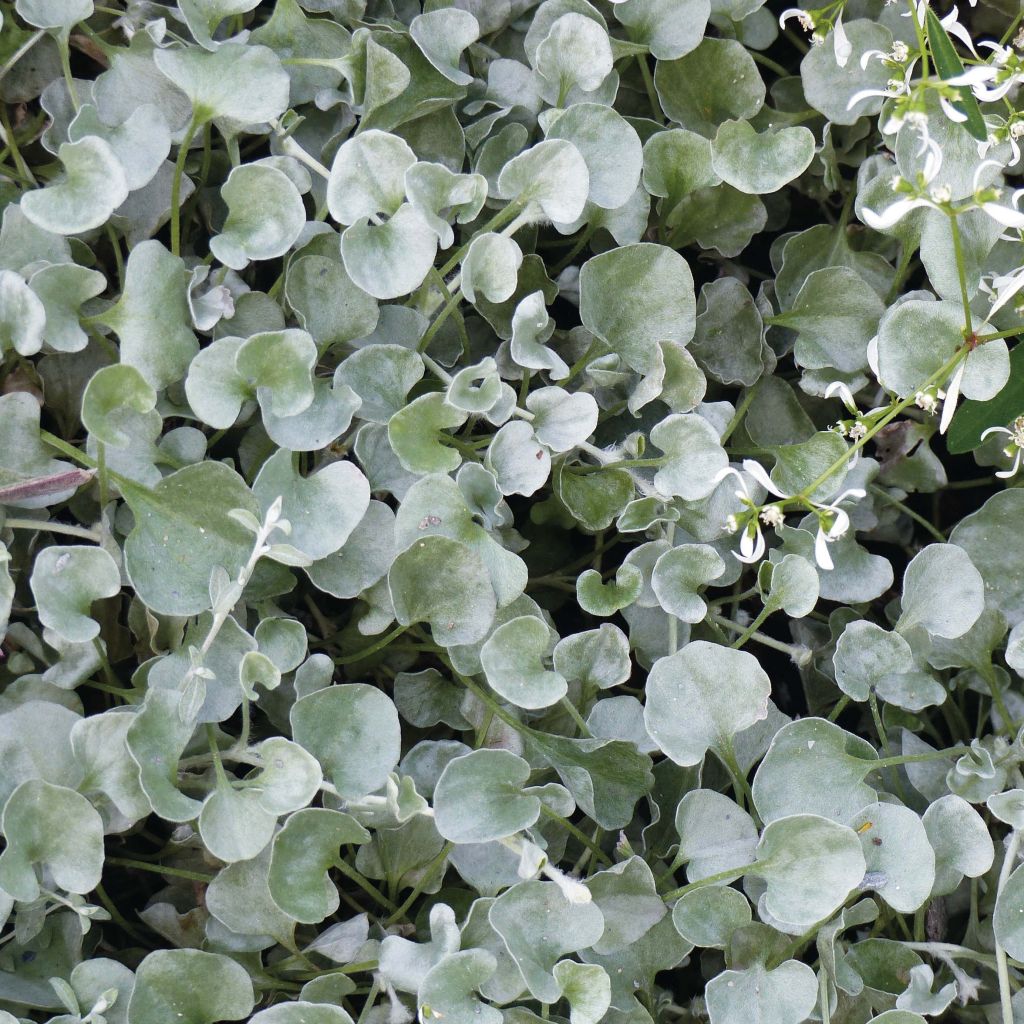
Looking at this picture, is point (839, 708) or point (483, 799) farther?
point (839, 708)

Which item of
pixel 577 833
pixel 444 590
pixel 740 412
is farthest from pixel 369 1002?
pixel 740 412

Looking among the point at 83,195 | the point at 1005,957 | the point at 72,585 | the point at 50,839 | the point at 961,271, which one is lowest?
the point at 1005,957

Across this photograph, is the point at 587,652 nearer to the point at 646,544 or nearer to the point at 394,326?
the point at 646,544

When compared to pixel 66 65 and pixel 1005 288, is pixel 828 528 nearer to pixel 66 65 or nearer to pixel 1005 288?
pixel 1005 288

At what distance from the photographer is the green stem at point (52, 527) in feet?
2.46

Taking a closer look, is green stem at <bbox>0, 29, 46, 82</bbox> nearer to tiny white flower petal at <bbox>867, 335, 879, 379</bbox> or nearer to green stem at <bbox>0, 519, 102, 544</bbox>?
green stem at <bbox>0, 519, 102, 544</bbox>

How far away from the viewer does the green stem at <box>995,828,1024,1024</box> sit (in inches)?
28.9

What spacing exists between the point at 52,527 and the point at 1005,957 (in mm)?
724

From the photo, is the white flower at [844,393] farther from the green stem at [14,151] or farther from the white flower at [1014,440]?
the green stem at [14,151]

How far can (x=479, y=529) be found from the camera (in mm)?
753

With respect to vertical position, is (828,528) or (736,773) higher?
(828,528)

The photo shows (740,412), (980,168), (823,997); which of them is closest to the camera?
(980,168)

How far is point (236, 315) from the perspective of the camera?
78cm

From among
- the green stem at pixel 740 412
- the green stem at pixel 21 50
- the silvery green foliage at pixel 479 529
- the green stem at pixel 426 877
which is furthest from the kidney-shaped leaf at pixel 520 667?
the green stem at pixel 21 50
